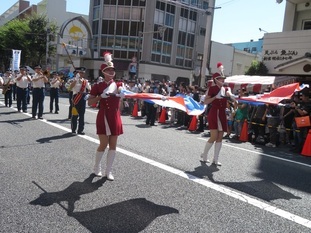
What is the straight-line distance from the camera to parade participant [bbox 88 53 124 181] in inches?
225

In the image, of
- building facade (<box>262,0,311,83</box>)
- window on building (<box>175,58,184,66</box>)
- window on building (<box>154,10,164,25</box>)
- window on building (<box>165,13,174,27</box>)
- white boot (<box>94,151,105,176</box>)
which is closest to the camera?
white boot (<box>94,151,105,176</box>)

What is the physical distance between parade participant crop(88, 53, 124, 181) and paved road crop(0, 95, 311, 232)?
2.25 feet

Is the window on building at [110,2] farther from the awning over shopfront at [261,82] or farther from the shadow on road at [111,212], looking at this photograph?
the shadow on road at [111,212]

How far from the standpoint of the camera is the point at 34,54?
152 feet

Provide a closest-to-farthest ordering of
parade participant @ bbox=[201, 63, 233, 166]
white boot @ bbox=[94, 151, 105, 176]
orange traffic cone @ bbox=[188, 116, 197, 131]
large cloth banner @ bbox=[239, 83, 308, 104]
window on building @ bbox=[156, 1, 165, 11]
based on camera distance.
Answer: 1. white boot @ bbox=[94, 151, 105, 176]
2. parade participant @ bbox=[201, 63, 233, 166]
3. large cloth banner @ bbox=[239, 83, 308, 104]
4. orange traffic cone @ bbox=[188, 116, 197, 131]
5. window on building @ bbox=[156, 1, 165, 11]

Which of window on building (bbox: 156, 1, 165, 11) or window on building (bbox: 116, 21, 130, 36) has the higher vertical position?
window on building (bbox: 156, 1, 165, 11)

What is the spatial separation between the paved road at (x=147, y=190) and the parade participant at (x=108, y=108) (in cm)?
68

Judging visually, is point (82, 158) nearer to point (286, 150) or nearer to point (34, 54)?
point (286, 150)

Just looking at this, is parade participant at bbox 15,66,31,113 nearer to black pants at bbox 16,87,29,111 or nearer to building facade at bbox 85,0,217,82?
black pants at bbox 16,87,29,111

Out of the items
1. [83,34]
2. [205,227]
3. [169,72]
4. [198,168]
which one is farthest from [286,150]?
[83,34]

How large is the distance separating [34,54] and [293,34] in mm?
37391

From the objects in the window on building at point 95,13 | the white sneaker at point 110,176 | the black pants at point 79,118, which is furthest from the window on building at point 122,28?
the white sneaker at point 110,176

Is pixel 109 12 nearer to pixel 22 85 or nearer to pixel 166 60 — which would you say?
pixel 166 60

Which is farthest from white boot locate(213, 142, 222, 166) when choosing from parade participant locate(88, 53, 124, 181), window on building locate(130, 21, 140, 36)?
window on building locate(130, 21, 140, 36)
